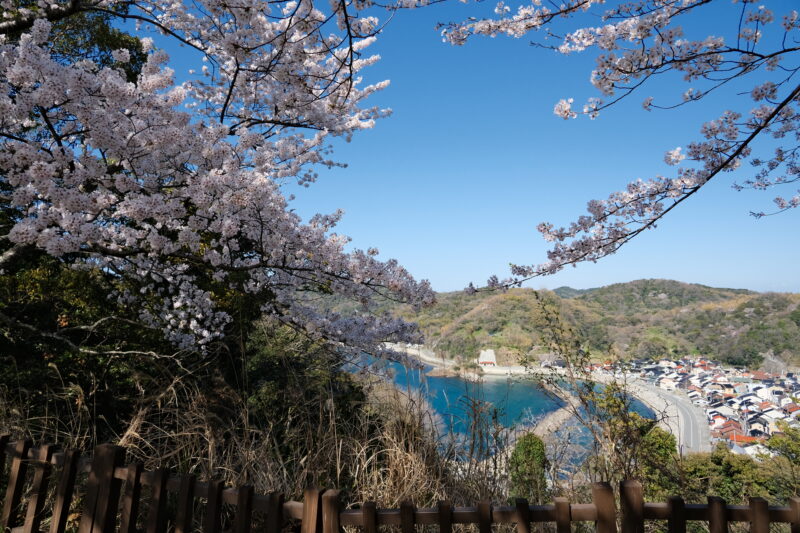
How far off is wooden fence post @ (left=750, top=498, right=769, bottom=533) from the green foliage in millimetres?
1281

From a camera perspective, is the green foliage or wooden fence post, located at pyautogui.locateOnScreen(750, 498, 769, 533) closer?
wooden fence post, located at pyautogui.locateOnScreen(750, 498, 769, 533)

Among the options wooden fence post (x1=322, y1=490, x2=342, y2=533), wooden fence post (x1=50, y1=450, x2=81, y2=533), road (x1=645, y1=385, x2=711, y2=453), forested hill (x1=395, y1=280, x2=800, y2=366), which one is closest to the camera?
wooden fence post (x1=322, y1=490, x2=342, y2=533)

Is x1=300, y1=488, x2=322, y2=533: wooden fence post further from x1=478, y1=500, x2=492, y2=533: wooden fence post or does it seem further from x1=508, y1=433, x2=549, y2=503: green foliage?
x1=508, y1=433, x2=549, y2=503: green foliage

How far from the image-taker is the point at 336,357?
456 centimetres

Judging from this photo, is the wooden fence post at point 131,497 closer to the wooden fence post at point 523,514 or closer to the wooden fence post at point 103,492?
the wooden fence post at point 103,492

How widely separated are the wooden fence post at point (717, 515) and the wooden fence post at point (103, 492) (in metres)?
2.32

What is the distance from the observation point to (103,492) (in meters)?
→ 1.83

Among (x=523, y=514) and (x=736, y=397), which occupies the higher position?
(x=736, y=397)

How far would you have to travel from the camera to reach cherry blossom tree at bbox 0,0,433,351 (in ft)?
7.56

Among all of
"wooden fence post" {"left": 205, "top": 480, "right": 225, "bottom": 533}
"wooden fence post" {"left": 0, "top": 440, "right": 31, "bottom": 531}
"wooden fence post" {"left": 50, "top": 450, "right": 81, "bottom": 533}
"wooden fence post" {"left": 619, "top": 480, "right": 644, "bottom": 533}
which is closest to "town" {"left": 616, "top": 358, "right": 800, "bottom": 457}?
"wooden fence post" {"left": 619, "top": 480, "right": 644, "bottom": 533}

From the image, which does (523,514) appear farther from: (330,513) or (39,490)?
(39,490)

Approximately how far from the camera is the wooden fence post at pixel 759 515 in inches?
59.0

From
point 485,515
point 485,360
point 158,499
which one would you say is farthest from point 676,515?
point 485,360

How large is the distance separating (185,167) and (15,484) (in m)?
2.37
